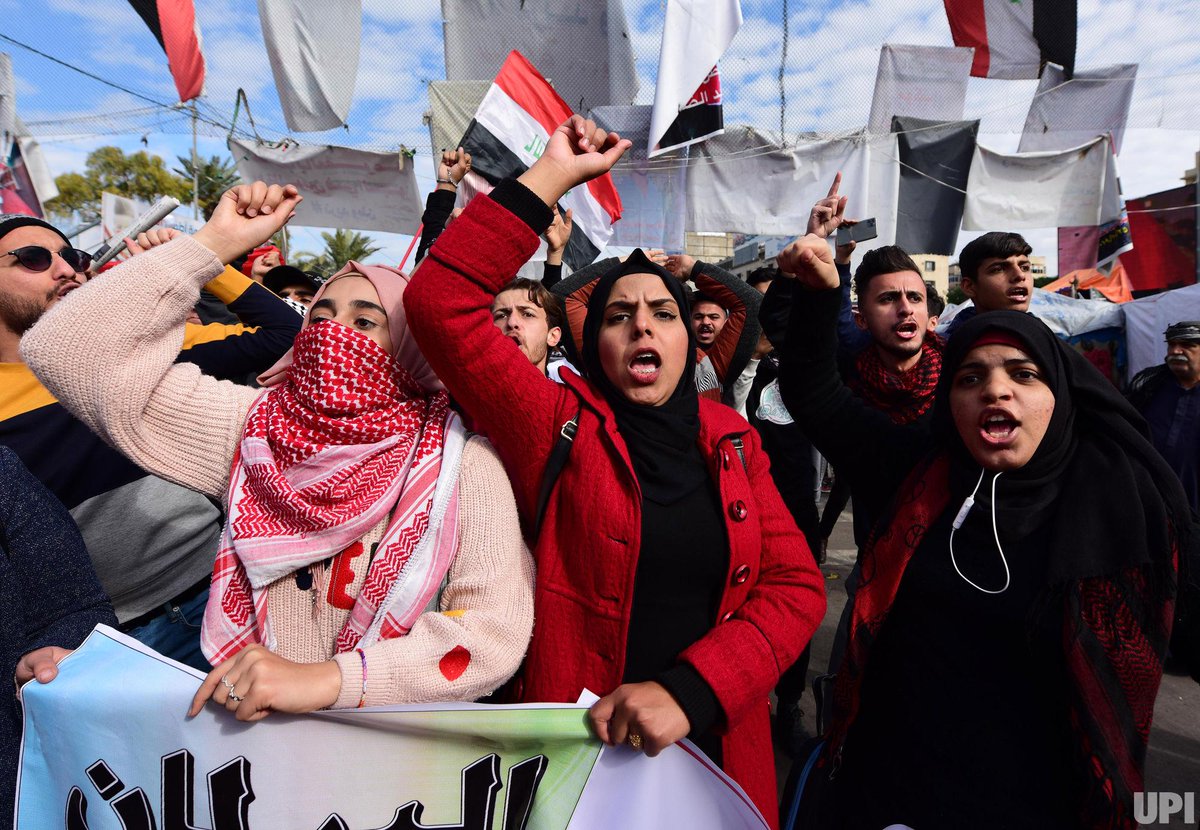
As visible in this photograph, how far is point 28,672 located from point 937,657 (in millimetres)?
1976

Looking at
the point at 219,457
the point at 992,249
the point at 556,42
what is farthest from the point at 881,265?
the point at 556,42

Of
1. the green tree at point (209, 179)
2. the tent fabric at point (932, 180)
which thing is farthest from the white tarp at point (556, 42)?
the green tree at point (209, 179)

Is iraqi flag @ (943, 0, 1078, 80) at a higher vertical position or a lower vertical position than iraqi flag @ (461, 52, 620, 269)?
higher

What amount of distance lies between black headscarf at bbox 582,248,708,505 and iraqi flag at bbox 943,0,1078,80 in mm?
6949

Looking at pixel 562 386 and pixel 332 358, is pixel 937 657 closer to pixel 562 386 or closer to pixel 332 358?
pixel 562 386

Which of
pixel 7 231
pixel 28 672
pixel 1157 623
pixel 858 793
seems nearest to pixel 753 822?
pixel 858 793

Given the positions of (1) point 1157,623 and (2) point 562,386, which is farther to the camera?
(2) point 562,386

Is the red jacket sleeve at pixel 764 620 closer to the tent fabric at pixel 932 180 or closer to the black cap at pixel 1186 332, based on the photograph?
the black cap at pixel 1186 332

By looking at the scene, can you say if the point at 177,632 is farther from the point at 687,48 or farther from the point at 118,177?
the point at 118,177

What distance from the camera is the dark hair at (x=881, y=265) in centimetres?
279

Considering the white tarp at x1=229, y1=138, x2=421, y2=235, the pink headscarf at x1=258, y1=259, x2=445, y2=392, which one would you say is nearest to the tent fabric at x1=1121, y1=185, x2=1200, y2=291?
the white tarp at x1=229, y1=138, x2=421, y2=235

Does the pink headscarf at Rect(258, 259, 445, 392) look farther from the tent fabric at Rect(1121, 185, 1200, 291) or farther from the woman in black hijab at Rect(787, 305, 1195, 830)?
the tent fabric at Rect(1121, 185, 1200, 291)

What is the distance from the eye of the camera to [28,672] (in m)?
1.31

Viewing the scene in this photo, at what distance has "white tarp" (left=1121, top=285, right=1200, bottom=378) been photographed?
6.64 meters
